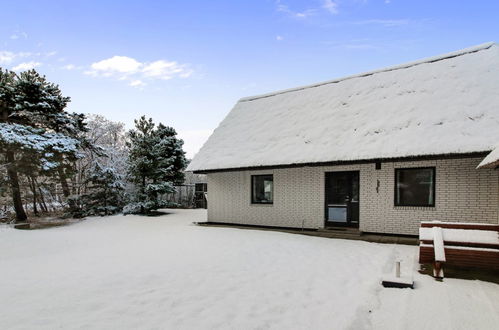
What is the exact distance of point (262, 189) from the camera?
11164 mm

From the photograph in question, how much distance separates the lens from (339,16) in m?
11.2

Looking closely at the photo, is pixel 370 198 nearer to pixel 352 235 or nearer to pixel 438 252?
pixel 352 235

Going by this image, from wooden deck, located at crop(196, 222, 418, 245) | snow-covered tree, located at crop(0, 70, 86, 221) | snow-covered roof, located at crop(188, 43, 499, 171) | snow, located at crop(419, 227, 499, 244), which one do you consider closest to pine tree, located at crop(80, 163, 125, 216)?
snow-covered tree, located at crop(0, 70, 86, 221)

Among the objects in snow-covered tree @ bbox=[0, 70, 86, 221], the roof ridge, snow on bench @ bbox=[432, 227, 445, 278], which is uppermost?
the roof ridge

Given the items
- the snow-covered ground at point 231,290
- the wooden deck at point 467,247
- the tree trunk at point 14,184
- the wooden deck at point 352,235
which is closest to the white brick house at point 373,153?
the wooden deck at point 352,235

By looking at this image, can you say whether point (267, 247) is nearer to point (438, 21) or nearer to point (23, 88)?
point (438, 21)

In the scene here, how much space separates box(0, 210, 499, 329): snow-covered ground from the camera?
3.44 m

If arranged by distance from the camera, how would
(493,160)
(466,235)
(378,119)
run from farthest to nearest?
(378,119) < (466,235) < (493,160)

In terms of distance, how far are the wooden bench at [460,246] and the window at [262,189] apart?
234 inches

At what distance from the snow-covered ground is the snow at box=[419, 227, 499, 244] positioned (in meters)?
0.75

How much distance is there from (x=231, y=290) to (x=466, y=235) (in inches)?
181

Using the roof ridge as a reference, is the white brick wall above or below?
below

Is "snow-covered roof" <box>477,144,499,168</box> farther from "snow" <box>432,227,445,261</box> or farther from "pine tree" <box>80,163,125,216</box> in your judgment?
"pine tree" <box>80,163,125,216</box>

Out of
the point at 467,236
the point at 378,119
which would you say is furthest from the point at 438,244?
the point at 378,119
